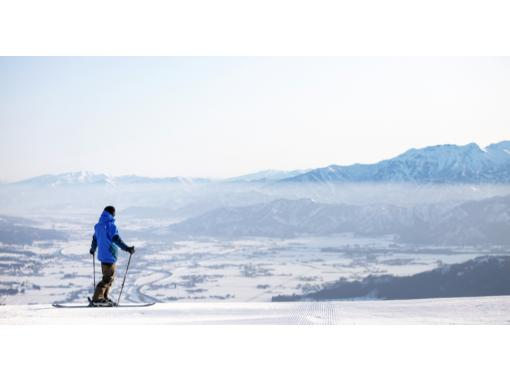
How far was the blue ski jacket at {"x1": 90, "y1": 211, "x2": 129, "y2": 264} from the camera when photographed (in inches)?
281

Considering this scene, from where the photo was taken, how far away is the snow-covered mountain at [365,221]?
6338 cm

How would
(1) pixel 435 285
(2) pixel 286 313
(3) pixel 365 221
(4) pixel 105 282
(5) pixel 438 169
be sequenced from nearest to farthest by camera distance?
(2) pixel 286 313 < (4) pixel 105 282 < (1) pixel 435 285 < (3) pixel 365 221 < (5) pixel 438 169

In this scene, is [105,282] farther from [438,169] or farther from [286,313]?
[438,169]

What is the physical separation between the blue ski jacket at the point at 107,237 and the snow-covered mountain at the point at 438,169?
68162mm

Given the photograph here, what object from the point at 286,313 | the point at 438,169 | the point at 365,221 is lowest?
the point at 286,313

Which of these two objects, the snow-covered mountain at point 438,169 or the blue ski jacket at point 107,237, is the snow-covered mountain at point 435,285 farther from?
the snow-covered mountain at point 438,169

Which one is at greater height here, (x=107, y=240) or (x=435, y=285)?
(x=107, y=240)

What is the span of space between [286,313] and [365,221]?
63.0 meters

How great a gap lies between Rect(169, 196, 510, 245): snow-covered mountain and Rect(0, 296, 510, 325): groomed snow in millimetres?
53976

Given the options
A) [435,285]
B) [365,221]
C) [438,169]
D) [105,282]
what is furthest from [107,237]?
[438,169]

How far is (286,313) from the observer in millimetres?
7168

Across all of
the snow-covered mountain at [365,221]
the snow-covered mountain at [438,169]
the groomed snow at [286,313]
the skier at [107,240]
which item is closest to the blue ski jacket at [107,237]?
the skier at [107,240]

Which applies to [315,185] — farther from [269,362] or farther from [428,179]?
[269,362]

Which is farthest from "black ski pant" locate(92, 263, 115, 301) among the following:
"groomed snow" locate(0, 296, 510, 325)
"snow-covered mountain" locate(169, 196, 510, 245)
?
"snow-covered mountain" locate(169, 196, 510, 245)
